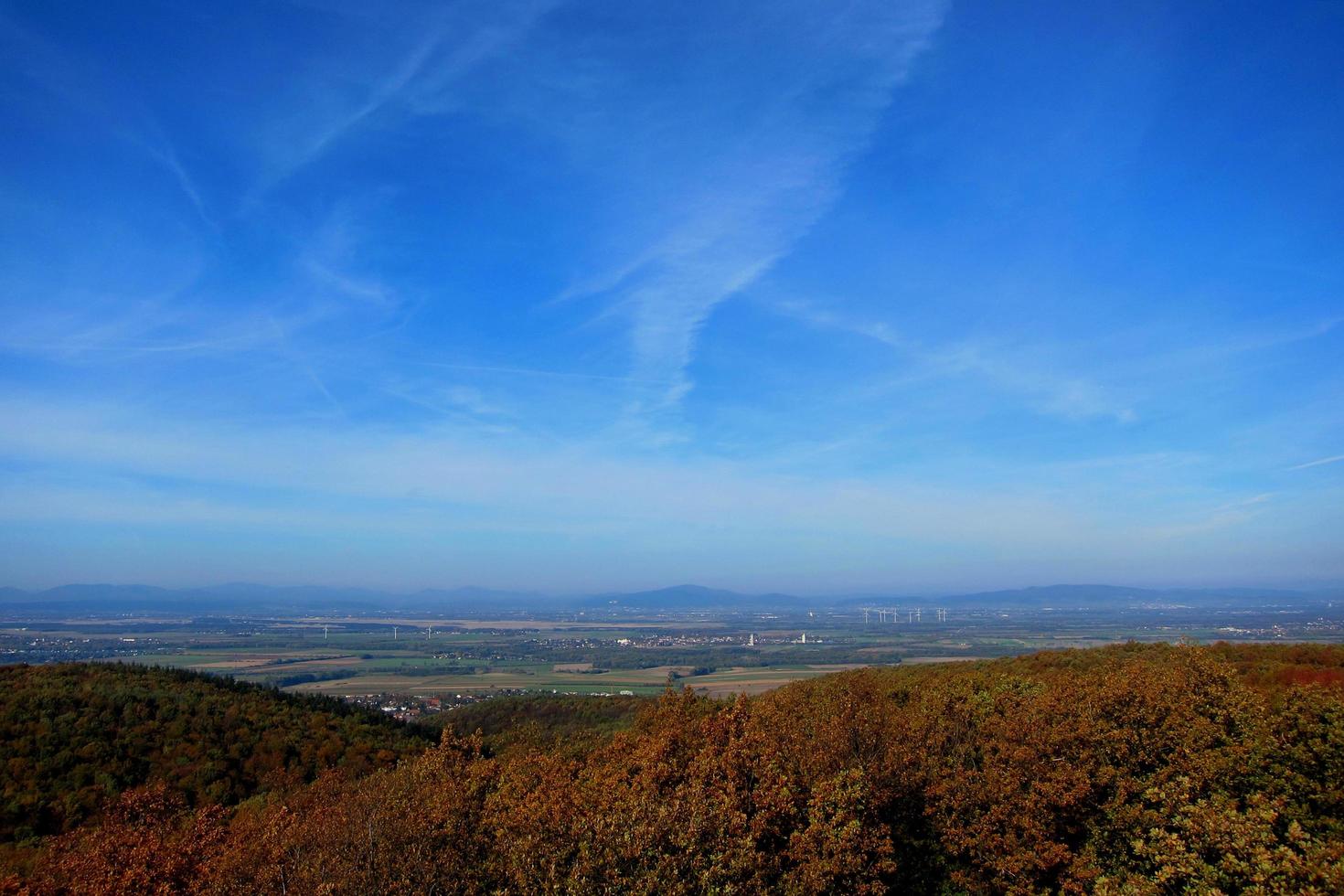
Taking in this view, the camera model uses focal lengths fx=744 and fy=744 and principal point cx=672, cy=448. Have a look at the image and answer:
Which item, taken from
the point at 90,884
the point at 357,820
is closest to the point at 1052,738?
the point at 357,820

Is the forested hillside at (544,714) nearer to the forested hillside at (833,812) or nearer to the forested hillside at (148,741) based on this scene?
the forested hillside at (148,741)

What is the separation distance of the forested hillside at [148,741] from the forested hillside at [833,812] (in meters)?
13.2

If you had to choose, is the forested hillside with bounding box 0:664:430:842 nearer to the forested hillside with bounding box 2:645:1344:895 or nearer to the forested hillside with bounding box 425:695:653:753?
the forested hillside with bounding box 2:645:1344:895

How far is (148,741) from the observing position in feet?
148

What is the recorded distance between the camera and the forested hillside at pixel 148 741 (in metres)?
38.5

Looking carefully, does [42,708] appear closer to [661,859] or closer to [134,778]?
[134,778]

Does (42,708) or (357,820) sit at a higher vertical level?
(357,820)

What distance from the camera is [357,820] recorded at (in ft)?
58.6

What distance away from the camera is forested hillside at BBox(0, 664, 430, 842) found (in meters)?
38.5

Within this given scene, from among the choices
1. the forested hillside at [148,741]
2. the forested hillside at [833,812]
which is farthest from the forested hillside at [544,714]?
the forested hillside at [833,812]

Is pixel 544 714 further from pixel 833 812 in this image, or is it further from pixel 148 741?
pixel 833 812

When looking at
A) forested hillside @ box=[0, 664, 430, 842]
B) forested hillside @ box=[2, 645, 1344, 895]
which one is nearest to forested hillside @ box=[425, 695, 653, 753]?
forested hillside @ box=[0, 664, 430, 842]

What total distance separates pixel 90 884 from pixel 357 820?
5.39 m

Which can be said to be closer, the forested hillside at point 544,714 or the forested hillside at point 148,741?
the forested hillside at point 148,741
